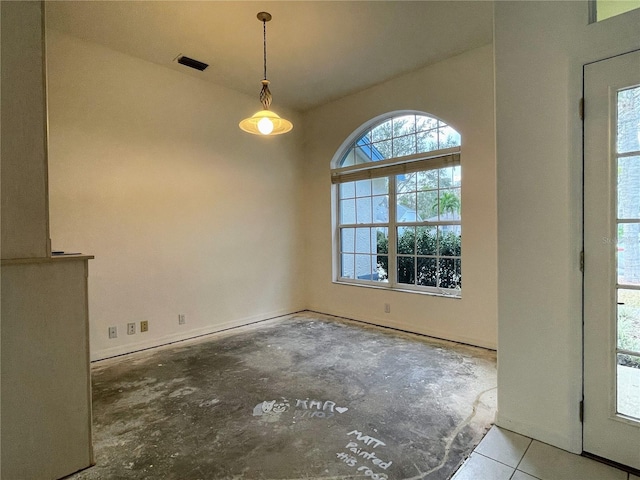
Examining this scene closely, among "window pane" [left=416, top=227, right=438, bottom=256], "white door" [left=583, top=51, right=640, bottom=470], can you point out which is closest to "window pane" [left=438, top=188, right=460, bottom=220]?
"window pane" [left=416, top=227, right=438, bottom=256]

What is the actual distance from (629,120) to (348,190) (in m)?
3.46

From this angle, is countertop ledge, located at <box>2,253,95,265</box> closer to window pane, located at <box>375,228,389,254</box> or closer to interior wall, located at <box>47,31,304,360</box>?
interior wall, located at <box>47,31,304,360</box>

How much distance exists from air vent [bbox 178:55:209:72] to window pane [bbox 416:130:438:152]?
266 cm

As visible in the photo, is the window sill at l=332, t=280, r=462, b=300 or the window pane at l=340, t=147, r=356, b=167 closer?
the window sill at l=332, t=280, r=462, b=300

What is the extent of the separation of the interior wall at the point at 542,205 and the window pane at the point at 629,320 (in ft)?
0.55

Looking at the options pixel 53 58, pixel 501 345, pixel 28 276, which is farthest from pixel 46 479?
pixel 53 58

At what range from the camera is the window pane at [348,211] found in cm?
484

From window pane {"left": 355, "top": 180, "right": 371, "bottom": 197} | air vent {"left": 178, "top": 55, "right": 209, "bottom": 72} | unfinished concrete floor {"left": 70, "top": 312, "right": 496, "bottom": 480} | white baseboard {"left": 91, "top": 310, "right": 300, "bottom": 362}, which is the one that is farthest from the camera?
window pane {"left": 355, "top": 180, "right": 371, "bottom": 197}

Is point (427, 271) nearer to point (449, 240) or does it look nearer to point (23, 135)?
point (449, 240)

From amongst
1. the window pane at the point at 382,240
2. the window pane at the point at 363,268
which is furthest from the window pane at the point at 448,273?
the window pane at the point at 363,268


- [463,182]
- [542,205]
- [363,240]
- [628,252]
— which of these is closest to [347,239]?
[363,240]

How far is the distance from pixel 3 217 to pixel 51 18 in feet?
7.97

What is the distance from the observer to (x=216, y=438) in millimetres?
1957

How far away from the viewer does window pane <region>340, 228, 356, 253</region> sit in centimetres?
486
